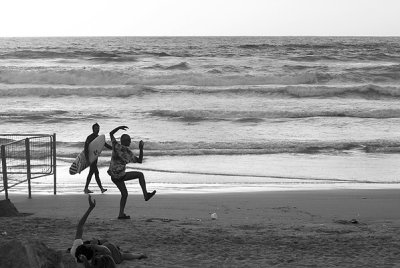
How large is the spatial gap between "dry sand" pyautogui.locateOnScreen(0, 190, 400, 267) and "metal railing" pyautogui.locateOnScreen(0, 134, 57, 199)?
14.3 inches

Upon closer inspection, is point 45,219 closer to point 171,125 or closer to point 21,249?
point 21,249

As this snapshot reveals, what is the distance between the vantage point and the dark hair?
6.53 metres

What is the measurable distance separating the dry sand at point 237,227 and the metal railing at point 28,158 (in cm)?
36

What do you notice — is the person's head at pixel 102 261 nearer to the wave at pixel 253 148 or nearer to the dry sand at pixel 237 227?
the dry sand at pixel 237 227

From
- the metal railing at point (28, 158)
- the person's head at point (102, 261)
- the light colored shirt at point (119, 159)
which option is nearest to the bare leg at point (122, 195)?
the light colored shirt at point (119, 159)

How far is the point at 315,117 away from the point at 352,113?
2052mm

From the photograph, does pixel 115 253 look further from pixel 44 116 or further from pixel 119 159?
pixel 44 116

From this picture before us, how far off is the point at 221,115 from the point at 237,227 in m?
18.8

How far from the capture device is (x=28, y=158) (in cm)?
1077

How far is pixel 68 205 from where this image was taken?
10906mm

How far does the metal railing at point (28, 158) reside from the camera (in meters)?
10.8

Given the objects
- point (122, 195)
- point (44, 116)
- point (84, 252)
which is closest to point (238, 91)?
point (44, 116)

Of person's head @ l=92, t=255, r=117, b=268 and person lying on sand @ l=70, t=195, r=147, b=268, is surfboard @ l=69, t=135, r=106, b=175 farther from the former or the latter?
person's head @ l=92, t=255, r=117, b=268

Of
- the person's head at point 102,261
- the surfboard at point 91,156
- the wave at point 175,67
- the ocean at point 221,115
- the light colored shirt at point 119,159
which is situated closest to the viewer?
the person's head at point 102,261
